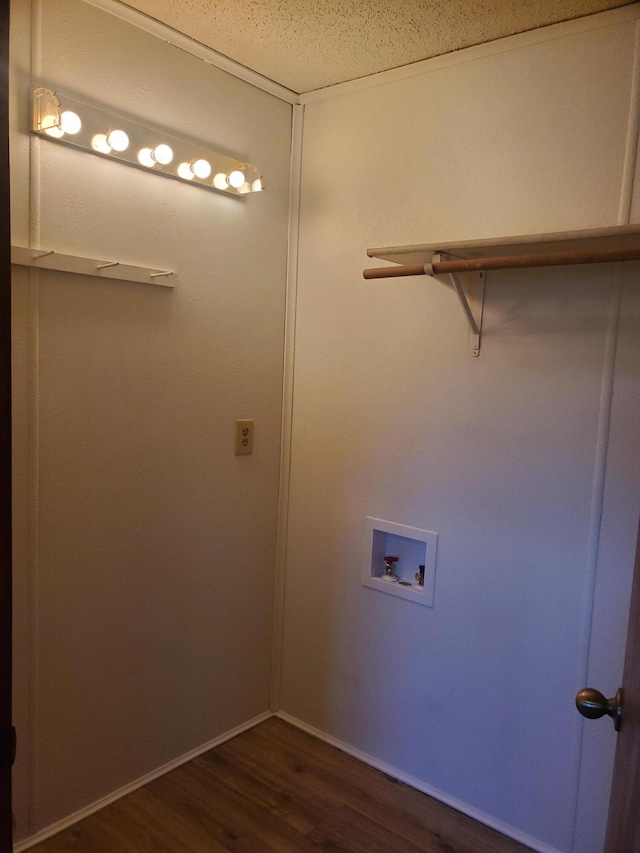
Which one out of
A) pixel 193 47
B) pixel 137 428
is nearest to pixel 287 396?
pixel 137 428

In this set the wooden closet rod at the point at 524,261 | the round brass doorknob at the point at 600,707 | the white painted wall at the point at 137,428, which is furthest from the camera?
the white painted wall at the point at 137,428

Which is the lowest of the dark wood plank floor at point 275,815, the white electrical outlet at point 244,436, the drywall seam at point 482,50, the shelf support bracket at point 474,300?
the dark wood plank floor at point 275,815

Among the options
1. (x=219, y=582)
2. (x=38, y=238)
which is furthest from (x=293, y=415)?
(x=38, y=238)

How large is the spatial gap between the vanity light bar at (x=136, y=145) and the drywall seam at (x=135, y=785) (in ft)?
6.11

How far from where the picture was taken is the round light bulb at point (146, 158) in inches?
73.0

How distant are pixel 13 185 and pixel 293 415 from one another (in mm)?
1177

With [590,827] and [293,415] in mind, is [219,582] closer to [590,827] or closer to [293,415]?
[293,415]

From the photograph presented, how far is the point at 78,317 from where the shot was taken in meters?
1.78

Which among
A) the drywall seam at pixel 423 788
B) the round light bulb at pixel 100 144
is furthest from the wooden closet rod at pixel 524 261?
the drywall seam at pixel 423 788

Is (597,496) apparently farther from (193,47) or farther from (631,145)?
(193,47)

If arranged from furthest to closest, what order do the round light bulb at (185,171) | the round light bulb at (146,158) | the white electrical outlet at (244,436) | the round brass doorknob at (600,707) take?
the white electrical outlet at (244,436) → the round light bulb at (185,171) → the round light bulb at (146,158) → the round brass doorknob at (600,707)

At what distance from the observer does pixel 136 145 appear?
1840 mm

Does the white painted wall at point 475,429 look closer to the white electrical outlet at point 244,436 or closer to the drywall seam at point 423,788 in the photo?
the drywall seam at point 423,788

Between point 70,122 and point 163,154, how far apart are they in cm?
28
